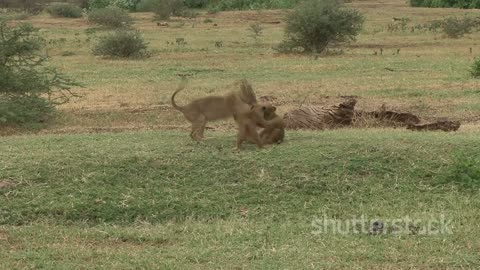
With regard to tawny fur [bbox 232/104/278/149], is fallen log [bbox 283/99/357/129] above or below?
below

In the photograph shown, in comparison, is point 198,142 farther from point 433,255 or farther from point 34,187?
point 433,255

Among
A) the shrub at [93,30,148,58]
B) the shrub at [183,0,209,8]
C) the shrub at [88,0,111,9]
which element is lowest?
the shrub at [183,0,209,8]

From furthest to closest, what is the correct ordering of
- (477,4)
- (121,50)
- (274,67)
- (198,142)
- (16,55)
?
(477,4) < (121,50) < (274,67) < (16,55) < (198,142)

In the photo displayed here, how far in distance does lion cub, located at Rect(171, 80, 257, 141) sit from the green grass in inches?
11.3

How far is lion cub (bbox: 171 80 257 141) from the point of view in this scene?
25.1 ft

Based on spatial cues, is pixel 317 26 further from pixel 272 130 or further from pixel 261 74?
pixel 272 130

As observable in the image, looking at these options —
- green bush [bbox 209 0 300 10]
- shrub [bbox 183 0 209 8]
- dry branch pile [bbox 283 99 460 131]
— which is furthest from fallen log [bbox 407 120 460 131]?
shrub [bbox 183 0 209 8]

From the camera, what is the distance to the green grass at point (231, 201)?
528 cm

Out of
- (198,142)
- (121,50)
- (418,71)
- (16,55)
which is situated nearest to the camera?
(198,142)

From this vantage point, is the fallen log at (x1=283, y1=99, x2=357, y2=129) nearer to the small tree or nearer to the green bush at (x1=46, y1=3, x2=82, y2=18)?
the small tree

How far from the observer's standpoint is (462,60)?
19.5 metres

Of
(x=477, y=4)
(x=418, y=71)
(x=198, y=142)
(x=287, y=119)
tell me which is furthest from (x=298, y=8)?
(x=477, y=4)

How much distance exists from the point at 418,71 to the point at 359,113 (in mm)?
7498

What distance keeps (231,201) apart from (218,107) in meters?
1.52
